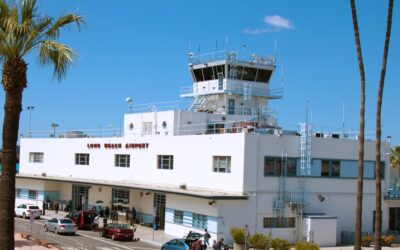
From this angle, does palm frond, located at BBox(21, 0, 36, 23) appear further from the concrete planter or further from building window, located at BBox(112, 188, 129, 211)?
building window, located at BBox(112, 188, 129, 211)

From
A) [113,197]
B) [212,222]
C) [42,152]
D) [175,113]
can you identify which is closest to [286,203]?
[212,222]

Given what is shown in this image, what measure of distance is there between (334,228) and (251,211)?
20.6 feet

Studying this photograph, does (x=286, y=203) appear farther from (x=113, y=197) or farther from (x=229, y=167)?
(x=113, y=197)

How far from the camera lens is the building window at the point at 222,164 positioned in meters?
40.5

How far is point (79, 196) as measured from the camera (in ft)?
190

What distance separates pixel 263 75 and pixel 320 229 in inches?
763

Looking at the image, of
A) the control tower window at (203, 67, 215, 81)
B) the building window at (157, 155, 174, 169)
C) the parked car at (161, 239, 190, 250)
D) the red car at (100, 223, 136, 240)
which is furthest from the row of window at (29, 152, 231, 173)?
the control tower window at (203, 67, 215, 81)

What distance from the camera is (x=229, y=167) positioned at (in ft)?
132

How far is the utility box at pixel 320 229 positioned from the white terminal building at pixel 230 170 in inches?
2.7

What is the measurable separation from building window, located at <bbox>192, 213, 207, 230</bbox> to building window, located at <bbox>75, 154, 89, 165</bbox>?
743 inches

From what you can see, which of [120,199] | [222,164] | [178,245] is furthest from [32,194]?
[178,245]

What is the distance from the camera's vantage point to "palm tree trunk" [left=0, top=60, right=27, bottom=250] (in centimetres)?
1598

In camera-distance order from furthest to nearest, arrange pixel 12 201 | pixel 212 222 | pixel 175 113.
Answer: pixel 175 113 → pixel 212 222 → pixel 12 201

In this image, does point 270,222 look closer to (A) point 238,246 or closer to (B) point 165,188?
(A) point 238,246
